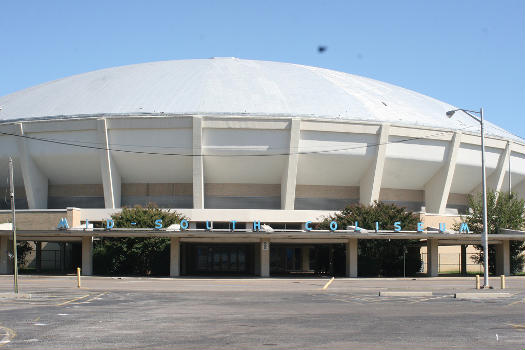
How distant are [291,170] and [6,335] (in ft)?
132

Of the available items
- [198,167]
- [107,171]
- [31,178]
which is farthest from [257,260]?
[31,178]

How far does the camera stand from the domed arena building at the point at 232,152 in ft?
176

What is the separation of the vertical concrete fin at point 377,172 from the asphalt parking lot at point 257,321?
2661 centimetres

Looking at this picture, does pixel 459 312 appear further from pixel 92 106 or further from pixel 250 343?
pixel 92 106

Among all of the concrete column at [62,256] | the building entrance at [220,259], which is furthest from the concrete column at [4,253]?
the building entrance at [220,259]

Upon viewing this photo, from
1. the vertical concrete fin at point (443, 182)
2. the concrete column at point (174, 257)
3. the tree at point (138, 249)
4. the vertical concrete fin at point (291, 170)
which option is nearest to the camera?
the concrete column at point (174, 257)

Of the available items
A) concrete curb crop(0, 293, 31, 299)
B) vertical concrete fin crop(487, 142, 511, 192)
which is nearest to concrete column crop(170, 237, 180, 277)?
concrete curb crop(0, 293, 31, 299)

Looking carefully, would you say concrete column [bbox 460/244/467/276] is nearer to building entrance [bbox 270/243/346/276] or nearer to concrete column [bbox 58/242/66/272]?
building entrance [bbox 270/243/346/276]

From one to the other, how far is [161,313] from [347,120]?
36.9 m

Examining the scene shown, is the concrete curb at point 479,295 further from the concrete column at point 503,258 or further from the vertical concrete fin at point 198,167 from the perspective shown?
the vertical concrete fin at point 198,167

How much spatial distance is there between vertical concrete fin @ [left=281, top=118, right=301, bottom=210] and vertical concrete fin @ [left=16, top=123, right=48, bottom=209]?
19.9 m

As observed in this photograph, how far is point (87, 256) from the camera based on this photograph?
47062 millimetres

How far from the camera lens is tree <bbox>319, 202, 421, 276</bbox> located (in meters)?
49.3

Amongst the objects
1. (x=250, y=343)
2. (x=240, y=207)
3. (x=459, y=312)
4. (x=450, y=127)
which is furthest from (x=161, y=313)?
(x=450, y=127)
